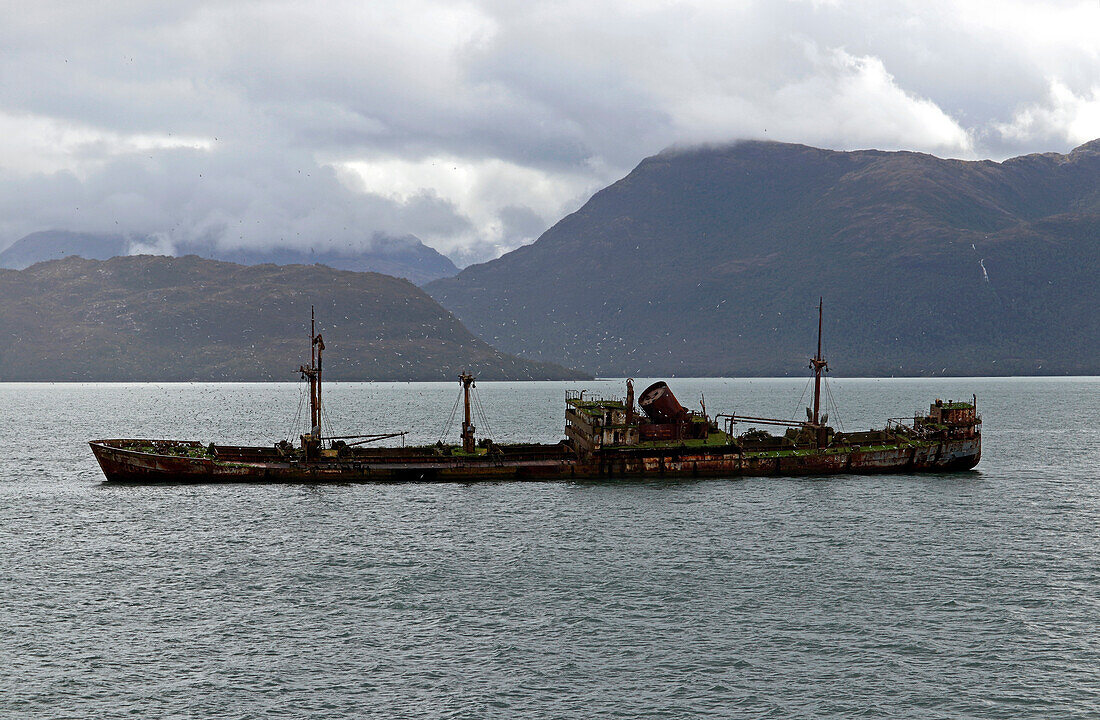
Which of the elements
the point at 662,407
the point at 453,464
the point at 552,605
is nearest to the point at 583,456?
the point at 662,407

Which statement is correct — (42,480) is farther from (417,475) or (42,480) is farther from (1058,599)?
(1058,599)

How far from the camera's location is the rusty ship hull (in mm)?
86375

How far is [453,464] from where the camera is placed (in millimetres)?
87688

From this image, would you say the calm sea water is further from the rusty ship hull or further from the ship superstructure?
the ship superstructure

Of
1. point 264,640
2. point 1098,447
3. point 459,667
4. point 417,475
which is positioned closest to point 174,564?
point 264,640

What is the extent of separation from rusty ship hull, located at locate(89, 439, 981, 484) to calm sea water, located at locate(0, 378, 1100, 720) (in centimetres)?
533

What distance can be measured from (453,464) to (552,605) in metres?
42.8

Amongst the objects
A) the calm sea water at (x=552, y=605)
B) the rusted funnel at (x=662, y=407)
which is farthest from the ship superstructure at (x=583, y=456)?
the calm sea water at (x=552, y=605)

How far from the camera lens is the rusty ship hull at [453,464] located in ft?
283

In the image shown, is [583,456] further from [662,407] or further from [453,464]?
[453,464]

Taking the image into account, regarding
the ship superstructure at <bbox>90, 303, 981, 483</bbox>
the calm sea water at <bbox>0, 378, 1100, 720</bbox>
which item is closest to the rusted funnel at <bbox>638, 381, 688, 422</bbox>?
the ship superstructure at <bbox>90, 303, 981, 483</bbox>

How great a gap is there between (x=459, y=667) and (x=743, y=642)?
41.9 feet

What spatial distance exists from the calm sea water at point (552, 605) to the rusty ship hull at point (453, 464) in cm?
533

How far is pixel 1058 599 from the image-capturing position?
155 ft
